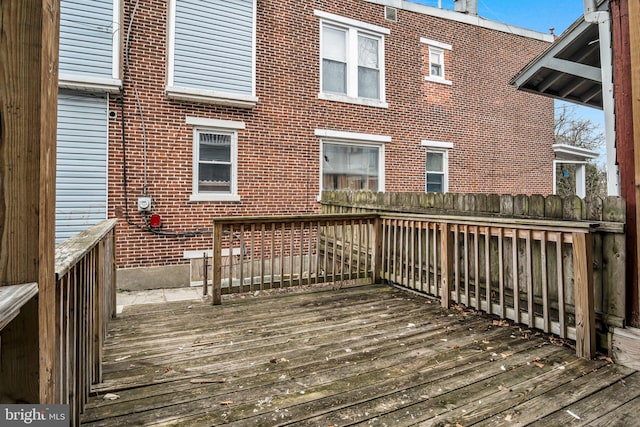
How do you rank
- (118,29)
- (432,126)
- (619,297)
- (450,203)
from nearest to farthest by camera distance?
(619,297) → (450,203) → (118,29) → (432,126)

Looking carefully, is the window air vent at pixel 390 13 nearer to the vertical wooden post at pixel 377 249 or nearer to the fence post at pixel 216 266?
the vertical wooden post at pixel 377 249

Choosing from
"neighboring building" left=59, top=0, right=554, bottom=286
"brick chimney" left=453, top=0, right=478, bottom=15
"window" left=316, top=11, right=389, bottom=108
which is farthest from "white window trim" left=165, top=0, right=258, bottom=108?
"brick chimney" left=453, top=0, right=478, bottom=15

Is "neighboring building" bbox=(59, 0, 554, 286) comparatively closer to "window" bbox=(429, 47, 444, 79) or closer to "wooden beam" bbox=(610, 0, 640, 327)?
"window" bbox=(429, 47, 444, 79)

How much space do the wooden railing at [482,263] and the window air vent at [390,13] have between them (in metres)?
6.35

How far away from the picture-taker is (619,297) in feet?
8.68

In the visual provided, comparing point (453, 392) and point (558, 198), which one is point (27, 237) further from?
point (558, 198)

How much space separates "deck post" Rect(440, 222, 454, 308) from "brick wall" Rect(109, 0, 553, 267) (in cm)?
424

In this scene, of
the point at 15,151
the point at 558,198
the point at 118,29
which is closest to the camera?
the point at 15,151

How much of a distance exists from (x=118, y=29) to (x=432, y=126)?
7463 millimetres

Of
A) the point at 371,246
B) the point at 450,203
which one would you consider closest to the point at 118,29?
the point at 371,246

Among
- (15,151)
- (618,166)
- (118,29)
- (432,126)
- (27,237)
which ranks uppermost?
(118,29)

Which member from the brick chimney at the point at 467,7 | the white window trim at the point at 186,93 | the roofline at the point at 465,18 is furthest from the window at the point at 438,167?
the white window trim at the point at 186,93

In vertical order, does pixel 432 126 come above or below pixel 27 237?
above

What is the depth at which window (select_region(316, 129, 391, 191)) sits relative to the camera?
321 inches
